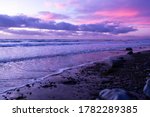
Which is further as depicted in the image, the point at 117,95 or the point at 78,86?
the point at 78,86

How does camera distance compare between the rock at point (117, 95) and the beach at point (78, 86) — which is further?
the beach at point (78, 86)

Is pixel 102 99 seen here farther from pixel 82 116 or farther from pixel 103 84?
pixel 103 84

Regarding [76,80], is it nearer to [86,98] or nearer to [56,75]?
[56,75]

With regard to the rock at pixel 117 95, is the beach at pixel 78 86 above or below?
below

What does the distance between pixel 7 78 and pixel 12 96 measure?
3.31 meters

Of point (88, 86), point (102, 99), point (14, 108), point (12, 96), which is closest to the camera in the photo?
point (14, 108)

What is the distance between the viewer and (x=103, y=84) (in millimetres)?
11055

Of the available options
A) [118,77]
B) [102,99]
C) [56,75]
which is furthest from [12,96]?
[118,77]

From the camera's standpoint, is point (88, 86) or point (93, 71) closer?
point (88, 86)

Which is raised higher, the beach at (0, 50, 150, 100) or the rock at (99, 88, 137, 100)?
the rock at (99, 88, 137, 100)

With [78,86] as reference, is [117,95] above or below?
above

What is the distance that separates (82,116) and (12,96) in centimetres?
349

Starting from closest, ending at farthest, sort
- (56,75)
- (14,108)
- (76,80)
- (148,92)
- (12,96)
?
(14,108) < (148,92) < (12,96) < (76,80) < (56,75)

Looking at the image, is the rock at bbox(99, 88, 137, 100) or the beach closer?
the rock at bbox(99, 88, 137, 100)
